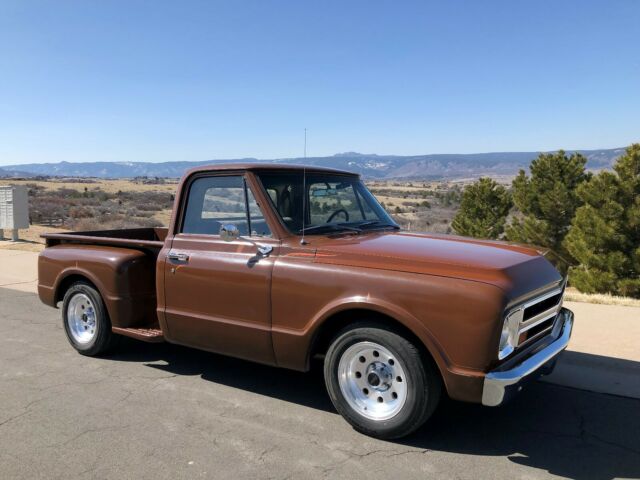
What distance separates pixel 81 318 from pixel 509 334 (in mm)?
4452

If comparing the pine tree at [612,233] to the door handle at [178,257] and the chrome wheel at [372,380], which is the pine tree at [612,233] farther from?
the door handle at [178,257]

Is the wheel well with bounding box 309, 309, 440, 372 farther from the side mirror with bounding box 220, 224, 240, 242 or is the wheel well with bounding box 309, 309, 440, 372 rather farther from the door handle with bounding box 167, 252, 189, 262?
the door handle with bounding box 167, 252, 189, 262

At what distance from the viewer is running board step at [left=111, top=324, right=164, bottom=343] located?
16.8 feet

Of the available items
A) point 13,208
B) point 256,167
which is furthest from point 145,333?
point 13,208

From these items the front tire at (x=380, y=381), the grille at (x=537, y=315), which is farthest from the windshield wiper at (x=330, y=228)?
the grille at (x=537, y=315)

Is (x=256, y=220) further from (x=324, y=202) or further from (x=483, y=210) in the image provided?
(x=483, y=210)

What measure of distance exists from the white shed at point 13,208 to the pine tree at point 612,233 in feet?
52.3

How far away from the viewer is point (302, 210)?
15.5ft

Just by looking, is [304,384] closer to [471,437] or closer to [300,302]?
Answer: [300,302]

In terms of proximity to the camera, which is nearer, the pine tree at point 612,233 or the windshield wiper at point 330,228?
the windshield wiper at point 330,228

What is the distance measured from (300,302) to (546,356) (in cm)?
174

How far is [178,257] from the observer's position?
482 centimetres

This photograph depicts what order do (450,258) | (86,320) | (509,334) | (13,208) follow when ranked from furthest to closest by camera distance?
(13,208) < (86,320) < (450,258) < (509,334)

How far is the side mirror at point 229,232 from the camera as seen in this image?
433 cm
